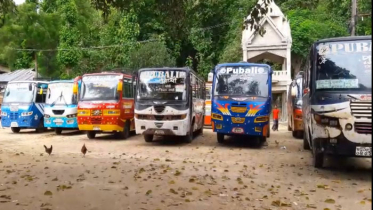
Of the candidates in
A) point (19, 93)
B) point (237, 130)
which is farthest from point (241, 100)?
point (19, 93)

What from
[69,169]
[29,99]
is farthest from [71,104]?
[69,169]

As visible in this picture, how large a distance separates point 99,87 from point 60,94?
3.80 m

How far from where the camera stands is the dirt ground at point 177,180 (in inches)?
277

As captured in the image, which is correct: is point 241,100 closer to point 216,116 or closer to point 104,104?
point 216,116

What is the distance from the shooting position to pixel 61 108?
20.4 metres

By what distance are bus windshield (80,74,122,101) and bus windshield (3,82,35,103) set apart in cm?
516

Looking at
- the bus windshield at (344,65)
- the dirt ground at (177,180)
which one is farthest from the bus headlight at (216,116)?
the bus windshield at (344,65)

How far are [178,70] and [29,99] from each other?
9675 mm

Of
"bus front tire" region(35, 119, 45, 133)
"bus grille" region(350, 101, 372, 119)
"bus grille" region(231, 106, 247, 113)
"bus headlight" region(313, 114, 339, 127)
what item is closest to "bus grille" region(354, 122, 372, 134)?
"bus grille" region(350, 101, 372, 119)

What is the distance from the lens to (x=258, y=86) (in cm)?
1487

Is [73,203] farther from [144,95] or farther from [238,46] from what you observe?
[238,46]

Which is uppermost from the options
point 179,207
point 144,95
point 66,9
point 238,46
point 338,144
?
point 66,9

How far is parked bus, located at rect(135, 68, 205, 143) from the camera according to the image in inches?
593

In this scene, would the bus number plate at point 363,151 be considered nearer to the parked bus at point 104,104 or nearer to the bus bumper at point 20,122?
the parked bus at point 104,104
